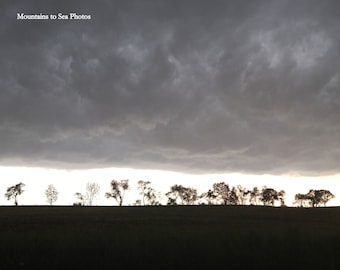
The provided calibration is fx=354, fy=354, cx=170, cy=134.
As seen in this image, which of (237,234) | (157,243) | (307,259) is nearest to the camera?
(307,259)

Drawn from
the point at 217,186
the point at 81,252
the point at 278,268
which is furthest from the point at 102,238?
the point at 217,186

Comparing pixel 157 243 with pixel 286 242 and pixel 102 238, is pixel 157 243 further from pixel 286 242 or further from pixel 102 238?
pixel 286 242

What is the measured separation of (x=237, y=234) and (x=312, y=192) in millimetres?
145395

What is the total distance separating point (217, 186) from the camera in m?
152

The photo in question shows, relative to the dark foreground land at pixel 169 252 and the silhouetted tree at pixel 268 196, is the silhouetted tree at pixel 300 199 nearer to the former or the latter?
the silhouetted tree at pixel 268 196

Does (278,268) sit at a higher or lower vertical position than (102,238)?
lower

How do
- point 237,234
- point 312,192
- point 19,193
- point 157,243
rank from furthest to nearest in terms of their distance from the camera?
point 312,192 → point 19,193 → point 237,234 → point 157,243

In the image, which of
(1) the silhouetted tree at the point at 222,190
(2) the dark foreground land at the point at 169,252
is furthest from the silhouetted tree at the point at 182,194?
(2) the dark foreground land at the point at 169,252

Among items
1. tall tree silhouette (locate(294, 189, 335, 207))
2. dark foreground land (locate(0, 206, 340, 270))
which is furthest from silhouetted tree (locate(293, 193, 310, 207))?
dark foreground land (locate(0, 206, 340, 270))

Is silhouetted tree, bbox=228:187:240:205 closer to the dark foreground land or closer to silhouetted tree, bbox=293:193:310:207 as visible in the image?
silhouetted tree, bbox=293:193:310:207

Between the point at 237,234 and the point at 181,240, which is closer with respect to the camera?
the point at 181,240

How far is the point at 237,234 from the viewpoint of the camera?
21562 millimetres

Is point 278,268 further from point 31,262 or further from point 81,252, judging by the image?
point 31,262

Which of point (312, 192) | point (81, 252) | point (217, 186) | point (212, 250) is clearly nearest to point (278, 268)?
point (212, 250)
